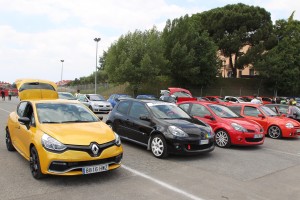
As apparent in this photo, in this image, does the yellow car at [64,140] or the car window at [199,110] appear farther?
the car window at [199,110]

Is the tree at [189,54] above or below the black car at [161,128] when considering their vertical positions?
above

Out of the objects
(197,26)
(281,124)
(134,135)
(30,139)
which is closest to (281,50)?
(197,26)

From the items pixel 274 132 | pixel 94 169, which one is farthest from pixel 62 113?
pixel 274 132

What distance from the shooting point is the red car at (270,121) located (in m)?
12.2

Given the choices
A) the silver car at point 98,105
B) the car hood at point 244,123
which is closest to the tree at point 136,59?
the silver car at point 98,105

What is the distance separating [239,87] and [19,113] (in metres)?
43.6

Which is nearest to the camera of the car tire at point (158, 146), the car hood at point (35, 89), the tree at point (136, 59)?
the car tire at point (158, 146)

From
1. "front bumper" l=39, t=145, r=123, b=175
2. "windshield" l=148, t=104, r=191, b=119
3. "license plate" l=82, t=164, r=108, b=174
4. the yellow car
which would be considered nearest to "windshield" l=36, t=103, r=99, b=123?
the yellow car

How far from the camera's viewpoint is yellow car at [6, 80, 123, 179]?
5266mm

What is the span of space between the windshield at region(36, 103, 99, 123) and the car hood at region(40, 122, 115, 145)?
1.07 ft

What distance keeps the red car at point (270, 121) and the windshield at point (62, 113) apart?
7.67m

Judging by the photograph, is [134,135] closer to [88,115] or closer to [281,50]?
[88,115]

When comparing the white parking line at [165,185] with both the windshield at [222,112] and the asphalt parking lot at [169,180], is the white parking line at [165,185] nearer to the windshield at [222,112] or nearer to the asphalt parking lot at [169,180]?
the asphalt parking lot at [169,180]

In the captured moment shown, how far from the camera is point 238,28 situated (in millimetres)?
45219
